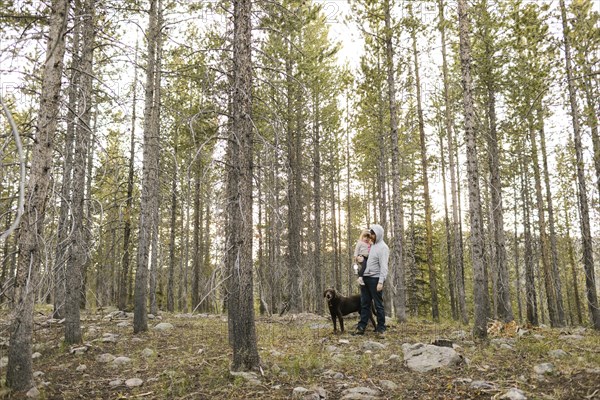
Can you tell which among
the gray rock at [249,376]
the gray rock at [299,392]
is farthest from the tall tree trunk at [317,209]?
the gray rock at [299,392]

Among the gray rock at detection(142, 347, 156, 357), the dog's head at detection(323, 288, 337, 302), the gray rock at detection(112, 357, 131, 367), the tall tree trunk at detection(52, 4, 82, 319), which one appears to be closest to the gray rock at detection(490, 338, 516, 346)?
the dog's head at detection(323, 288, 337, 302)

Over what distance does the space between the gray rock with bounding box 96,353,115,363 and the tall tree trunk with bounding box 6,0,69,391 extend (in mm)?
1689

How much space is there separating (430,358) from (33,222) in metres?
5.78

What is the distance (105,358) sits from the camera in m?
6.52

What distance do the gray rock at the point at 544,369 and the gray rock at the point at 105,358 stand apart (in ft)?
21.6

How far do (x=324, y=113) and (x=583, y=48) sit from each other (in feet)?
33.9

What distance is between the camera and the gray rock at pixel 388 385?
15.7ft

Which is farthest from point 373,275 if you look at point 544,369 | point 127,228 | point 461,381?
point 127,228

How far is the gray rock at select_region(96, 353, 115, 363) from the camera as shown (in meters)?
6.47

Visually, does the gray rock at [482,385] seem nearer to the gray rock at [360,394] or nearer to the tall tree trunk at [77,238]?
the gray rock at [360,394]

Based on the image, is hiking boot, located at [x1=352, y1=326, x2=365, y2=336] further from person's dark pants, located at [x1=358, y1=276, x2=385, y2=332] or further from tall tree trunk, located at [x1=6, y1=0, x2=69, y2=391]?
tall tree trunk, located at [x1=6, y1=0, x2=69, y2=391]

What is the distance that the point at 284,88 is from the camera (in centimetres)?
1491

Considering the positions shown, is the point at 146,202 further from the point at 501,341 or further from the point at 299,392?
the point at 501,341

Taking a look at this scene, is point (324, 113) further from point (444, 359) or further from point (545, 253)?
point (444, 359)
